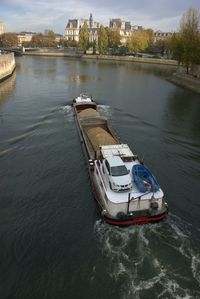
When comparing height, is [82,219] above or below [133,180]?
below

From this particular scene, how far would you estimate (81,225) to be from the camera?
22.3 meters

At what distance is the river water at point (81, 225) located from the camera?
688 inches

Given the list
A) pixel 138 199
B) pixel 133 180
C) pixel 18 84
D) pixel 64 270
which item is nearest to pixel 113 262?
pixel 64 270

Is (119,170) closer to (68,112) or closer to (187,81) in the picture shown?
(68,112)

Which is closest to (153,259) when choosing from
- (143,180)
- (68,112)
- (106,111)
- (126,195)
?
(126,195)

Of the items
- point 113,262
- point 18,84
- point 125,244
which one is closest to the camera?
point 113,262

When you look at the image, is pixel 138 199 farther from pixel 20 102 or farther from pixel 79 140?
pixel 20 102

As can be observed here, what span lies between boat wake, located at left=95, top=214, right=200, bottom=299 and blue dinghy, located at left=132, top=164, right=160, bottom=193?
2.83m

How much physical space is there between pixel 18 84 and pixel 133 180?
6873 centimetres

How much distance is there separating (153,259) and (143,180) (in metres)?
6.36

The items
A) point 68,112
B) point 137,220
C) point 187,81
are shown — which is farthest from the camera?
point 187,81

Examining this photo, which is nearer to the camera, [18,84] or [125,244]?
[125,244]

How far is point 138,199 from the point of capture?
2156 centimetres

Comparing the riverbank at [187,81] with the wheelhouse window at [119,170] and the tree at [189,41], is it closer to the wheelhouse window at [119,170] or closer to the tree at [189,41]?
the tree at [189,41]
